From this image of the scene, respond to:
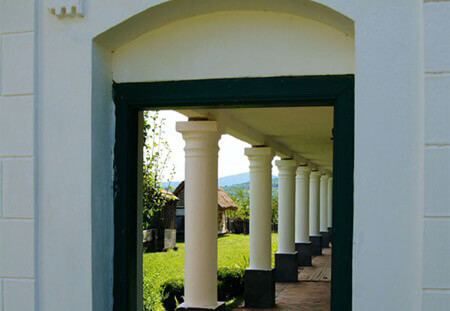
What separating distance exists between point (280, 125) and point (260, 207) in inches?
85.5

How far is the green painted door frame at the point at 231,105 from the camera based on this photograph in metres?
3.28

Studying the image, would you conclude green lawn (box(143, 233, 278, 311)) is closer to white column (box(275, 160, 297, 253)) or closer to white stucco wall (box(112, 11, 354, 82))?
white column (box(275, 160, 297, 253))

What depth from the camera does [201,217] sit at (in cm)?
822

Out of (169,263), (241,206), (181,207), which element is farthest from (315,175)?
(241,206)

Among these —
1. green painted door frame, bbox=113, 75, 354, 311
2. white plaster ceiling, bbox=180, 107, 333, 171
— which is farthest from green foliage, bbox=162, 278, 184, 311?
green painted door frame, bbox=113, 75, 354, 311

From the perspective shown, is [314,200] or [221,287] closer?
[221,287]
